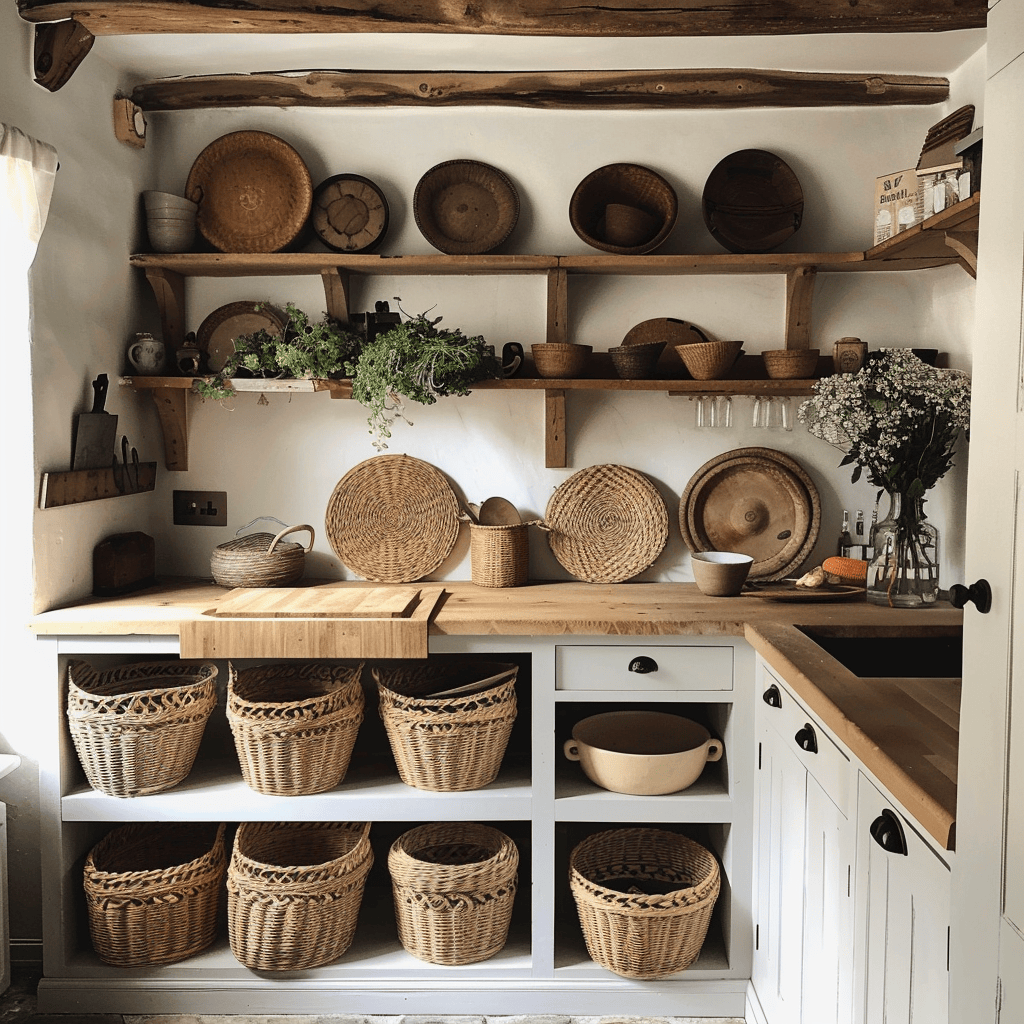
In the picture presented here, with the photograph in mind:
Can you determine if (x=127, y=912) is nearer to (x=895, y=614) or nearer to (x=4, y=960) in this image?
(x=4, y=960)

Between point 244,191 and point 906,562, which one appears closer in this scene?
point 906,562

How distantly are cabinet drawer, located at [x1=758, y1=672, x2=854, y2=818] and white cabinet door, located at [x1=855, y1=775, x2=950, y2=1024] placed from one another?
8 centimetres

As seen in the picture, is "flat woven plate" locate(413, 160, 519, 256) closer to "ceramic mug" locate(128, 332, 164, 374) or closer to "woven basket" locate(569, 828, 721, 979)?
"ceramic mug" locate(128, 332, 164, 374)

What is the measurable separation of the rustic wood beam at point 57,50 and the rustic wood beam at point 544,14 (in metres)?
0.06

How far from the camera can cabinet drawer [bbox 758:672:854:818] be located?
1631 millimetres

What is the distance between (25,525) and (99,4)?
1.29m

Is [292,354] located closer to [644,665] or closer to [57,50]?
[57,50]

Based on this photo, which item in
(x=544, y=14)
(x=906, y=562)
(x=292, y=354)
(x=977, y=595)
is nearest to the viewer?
(x=977, y=595)

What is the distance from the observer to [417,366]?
271 centimetres

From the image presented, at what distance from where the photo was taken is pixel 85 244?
2678 mm

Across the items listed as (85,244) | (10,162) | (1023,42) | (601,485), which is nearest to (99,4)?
(10,162)

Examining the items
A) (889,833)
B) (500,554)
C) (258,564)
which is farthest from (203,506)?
(889,833)

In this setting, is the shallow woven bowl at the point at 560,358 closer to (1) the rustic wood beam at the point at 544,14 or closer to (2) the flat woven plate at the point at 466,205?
(2) the flat woven plate at the point at 466,205

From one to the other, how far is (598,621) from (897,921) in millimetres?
1166
